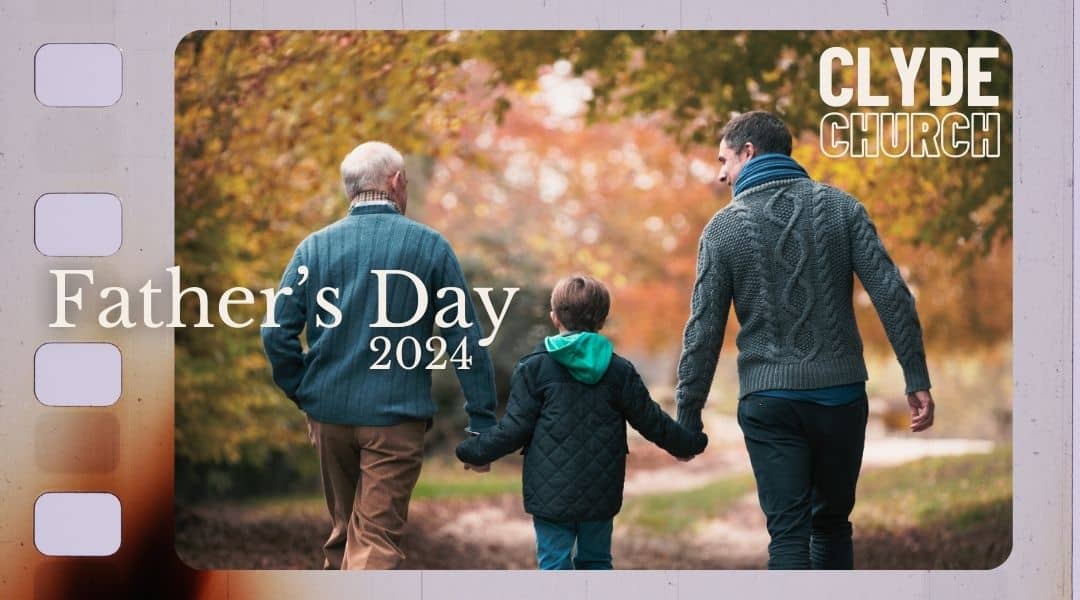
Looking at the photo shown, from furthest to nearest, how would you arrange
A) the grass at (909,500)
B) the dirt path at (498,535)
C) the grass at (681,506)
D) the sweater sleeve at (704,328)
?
the grass at (681,506) → the dirt path at (498,535) → the grass at (909,500) → the sweater sleeve at (704,328)

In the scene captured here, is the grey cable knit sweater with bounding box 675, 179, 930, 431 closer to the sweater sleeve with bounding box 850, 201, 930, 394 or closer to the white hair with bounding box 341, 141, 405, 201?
the sweater sleeve with bounding box 850, 201, 930, 394

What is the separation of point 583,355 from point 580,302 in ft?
0.51

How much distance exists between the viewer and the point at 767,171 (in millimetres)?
3723

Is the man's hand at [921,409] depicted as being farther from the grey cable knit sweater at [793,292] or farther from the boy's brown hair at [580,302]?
the boy's brown hair at [580,302]

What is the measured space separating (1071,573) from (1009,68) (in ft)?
4.74

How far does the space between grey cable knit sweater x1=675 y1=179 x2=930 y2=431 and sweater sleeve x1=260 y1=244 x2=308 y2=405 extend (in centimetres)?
110

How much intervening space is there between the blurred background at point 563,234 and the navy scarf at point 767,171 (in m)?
0.32

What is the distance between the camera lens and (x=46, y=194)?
370cm

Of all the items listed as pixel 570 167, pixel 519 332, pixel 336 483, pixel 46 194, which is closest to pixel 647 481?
pixel 519 332

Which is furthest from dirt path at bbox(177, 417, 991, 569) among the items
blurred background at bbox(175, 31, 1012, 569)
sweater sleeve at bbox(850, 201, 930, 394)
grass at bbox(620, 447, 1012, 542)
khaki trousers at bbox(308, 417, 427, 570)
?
sweater sleeve at bbox(850, 201, 930, 394)

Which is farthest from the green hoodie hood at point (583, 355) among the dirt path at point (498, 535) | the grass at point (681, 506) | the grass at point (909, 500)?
the grass at point (681, 506)

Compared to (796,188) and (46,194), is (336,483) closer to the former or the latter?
(46,194)

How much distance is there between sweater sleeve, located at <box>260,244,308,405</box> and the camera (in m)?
3.78

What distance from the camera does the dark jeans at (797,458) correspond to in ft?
11.9
